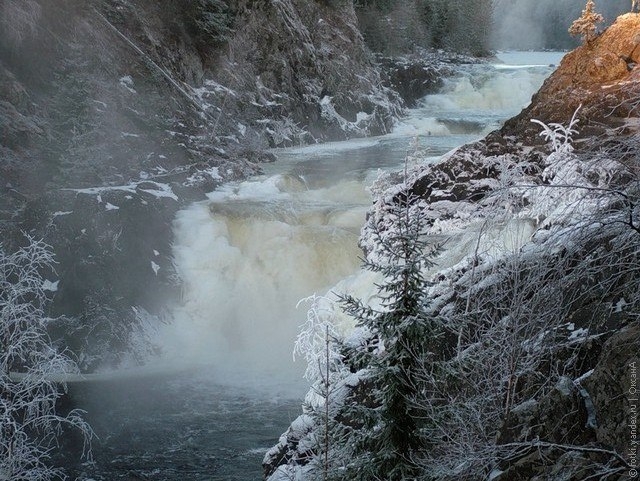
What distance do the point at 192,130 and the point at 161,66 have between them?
374 centimetres

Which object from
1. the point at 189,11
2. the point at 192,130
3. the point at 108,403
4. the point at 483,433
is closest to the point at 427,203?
the point at 108,403

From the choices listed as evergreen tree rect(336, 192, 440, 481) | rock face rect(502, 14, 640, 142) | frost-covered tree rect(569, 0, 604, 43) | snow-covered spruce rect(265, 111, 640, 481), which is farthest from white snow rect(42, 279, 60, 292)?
frost-covered tree rect(569, 0, 604, 43)

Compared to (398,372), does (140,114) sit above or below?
above

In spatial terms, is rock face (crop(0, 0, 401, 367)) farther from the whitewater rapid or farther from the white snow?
the whitewater rapid

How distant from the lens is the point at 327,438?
7.44 metres

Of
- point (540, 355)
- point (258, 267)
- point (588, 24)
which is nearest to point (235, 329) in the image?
point (258, 267)

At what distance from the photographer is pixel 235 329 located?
18.9 metres

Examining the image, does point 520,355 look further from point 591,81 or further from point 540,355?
point 591,81

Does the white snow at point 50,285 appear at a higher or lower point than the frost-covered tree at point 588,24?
lower

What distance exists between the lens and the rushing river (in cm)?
1314

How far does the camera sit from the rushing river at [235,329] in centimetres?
1314

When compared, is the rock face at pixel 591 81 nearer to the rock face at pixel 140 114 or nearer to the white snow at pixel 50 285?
the rock face at pixel 140 114

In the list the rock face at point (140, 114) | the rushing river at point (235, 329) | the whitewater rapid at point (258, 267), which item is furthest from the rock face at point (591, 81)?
the rock face at point (140, 114)

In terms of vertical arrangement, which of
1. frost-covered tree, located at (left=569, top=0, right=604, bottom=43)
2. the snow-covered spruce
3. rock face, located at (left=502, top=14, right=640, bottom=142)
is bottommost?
the snow-covered spruce
